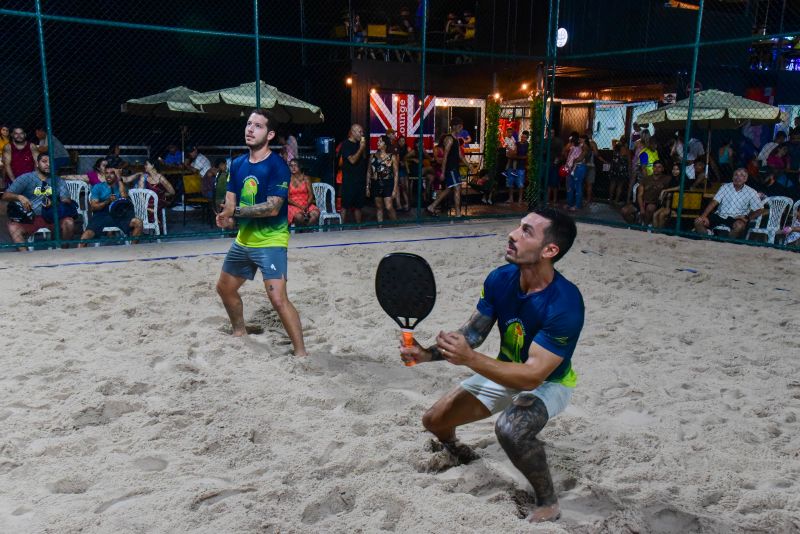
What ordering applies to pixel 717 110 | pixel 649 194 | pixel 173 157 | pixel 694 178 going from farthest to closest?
pixel 173 157
pixel 694 178
pixel 649 194
pixel 717 110

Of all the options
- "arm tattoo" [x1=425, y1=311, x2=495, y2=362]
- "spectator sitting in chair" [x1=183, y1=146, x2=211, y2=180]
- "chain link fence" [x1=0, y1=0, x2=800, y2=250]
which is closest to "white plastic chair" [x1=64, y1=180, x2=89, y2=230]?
"chain link fence" [x1=0, y1=0, x2=800, y2=250]

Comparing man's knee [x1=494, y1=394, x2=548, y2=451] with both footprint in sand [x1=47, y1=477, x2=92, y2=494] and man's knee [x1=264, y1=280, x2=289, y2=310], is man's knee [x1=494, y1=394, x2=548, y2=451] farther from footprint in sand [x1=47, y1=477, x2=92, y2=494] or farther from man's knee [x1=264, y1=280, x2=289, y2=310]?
man's knee [x1=264, y1=280, x2=289, y2=310]

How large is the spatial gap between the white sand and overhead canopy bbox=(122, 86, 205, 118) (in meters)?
5.61

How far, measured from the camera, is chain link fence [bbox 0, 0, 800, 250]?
35.0 ft

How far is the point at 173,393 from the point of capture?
4.05 metres

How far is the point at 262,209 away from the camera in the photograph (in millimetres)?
4613

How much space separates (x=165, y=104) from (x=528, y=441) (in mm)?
11322

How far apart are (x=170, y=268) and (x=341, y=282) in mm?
1909

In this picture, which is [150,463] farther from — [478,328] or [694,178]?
[694,178]

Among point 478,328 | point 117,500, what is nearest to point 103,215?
point 117,500

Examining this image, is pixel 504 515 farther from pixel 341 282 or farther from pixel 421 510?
pixel 341 282

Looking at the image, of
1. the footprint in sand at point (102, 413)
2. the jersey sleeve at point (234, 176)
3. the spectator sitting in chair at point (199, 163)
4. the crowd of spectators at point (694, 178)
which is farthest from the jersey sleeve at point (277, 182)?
the spectator sitting in chair at point (199, 163)

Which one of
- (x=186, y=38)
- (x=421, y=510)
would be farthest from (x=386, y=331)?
(x=186, y=38)

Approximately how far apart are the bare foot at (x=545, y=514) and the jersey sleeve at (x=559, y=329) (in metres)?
0.66
